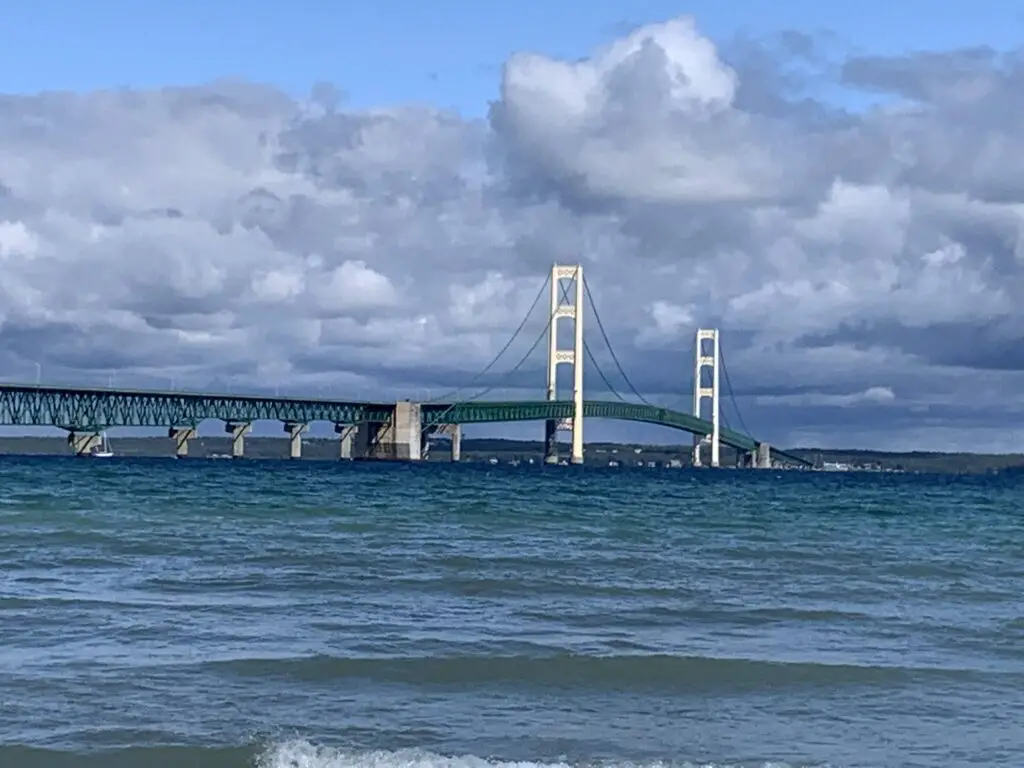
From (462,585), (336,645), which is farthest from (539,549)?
(336,645)

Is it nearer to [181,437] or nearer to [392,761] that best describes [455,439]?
[181,437]

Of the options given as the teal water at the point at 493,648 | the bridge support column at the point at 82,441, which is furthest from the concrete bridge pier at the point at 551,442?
the teal water at the point at 493,648

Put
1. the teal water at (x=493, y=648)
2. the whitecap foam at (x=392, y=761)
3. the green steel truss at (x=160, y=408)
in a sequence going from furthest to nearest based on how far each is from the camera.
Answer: the green steel truss at (x=160, y=408), the teal water at (x=493, y=648), the whitecap foam at (x=392, y=761)

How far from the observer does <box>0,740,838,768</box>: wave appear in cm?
870

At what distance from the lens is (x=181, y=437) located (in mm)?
93688

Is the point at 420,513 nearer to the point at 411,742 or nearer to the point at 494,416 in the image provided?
the point at 411,742

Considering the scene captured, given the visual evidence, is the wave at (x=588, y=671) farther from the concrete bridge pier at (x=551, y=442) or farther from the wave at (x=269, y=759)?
the concrete bridge pier at (x=551, y=442)

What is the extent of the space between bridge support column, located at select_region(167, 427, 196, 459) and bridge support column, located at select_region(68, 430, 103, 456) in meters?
4.43

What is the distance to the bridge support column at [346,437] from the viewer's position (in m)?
93.7

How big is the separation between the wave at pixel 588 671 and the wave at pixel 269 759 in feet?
7.29

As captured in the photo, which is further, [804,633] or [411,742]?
[804,633]

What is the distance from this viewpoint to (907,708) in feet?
35.3

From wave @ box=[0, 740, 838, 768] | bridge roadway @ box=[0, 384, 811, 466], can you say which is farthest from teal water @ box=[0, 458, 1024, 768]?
bridge roadway @ box=[0, 384, 811, 466]

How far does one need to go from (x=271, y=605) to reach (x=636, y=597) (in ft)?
13.5
